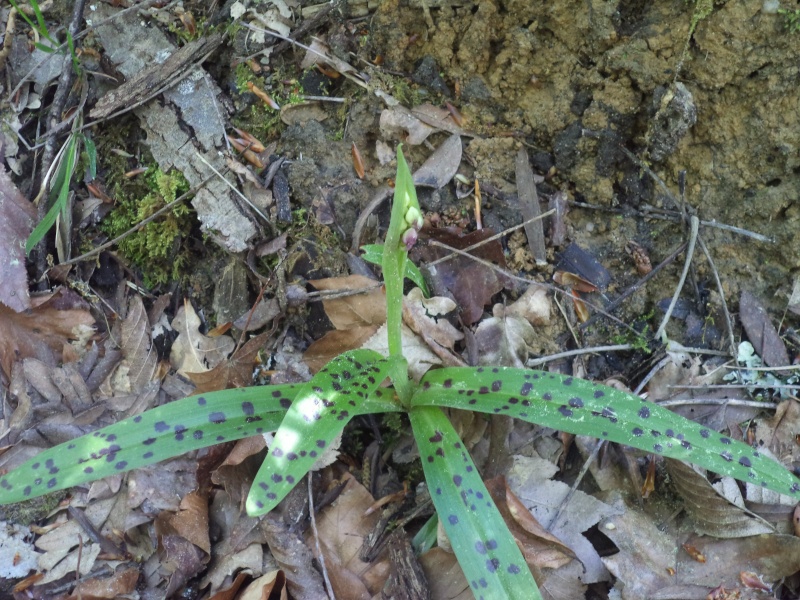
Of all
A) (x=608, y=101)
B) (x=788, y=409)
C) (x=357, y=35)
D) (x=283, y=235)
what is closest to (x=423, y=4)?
(x=357, y=35)

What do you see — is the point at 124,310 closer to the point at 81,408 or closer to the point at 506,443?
the point at 81,408

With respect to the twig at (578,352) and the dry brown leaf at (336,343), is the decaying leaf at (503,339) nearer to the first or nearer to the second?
the twig at (578,352)

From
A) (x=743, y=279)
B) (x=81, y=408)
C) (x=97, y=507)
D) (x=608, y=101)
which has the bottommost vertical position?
(x=97, y=507)

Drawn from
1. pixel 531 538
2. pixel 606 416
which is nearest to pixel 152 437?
pixel 531 538

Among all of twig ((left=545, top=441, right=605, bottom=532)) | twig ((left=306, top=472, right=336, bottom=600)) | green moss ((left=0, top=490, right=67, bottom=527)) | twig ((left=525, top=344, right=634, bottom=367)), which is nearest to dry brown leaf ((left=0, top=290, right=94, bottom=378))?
green moss ((left=0, top=490, right=67, bottom=527))

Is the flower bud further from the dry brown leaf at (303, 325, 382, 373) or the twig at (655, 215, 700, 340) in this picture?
the twig at (655, 215, 700, 340)

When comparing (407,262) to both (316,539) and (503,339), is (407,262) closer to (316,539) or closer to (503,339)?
(503,339)

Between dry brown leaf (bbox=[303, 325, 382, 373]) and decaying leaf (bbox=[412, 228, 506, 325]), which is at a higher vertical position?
decaying leaf (bbox=[412, 228, 506, 325])
